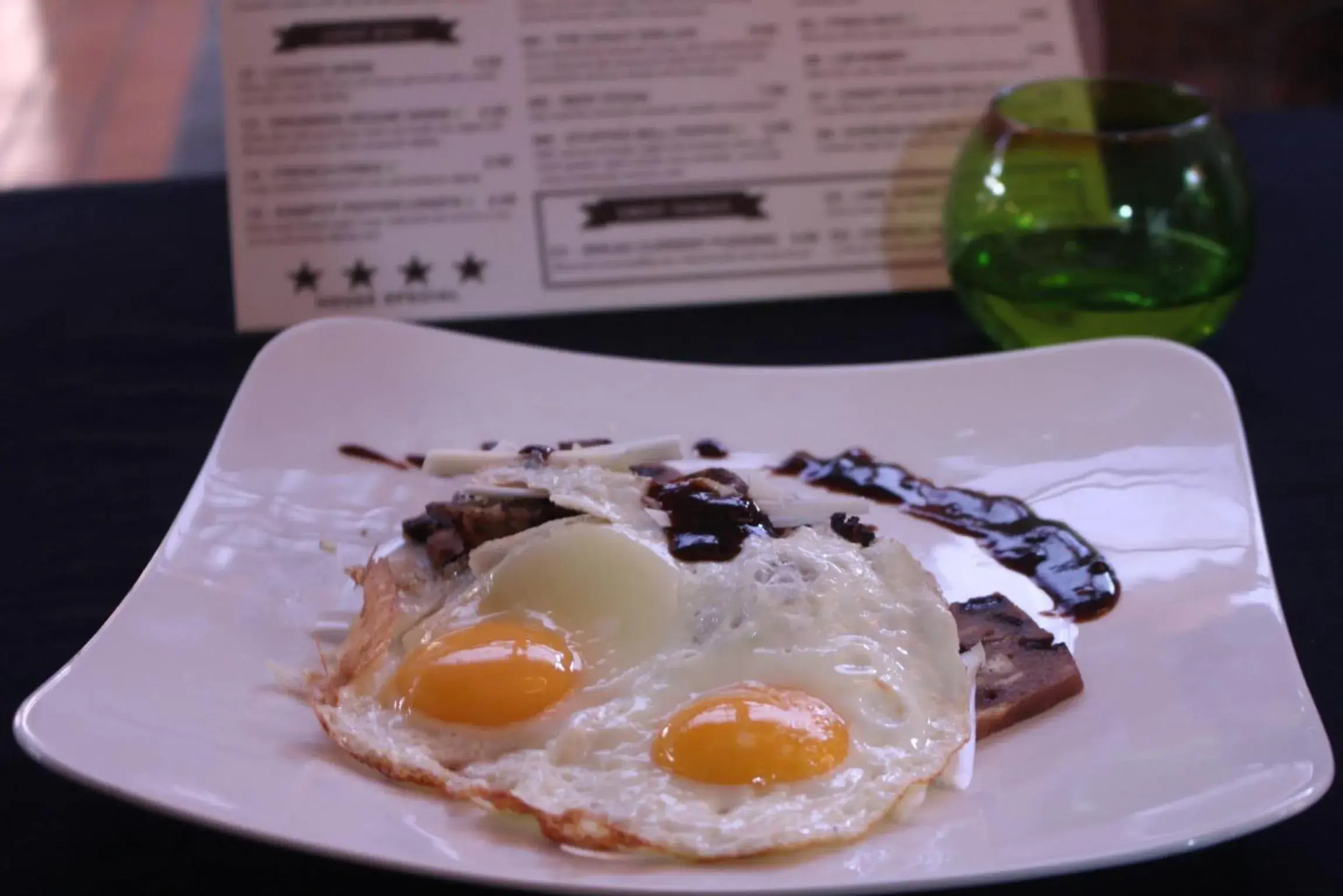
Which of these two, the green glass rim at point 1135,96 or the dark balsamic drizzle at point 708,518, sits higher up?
the green glass rim at point 1135,96

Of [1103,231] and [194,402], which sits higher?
[1103,231]

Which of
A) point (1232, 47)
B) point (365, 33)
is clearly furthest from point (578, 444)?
point (1232, 47)

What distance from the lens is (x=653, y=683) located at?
47.2 inches

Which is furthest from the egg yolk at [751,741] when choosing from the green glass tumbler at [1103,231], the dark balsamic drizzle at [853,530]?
the green glass tumbler at [1103,231]

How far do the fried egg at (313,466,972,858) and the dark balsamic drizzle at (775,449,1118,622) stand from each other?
6.7 inches

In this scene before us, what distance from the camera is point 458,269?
7.20 ft

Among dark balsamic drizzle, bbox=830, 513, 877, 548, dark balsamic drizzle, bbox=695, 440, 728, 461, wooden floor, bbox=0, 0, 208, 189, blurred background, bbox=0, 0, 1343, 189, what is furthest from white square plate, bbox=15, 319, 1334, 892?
blurred background, bbox=0, 0, 1343, 189

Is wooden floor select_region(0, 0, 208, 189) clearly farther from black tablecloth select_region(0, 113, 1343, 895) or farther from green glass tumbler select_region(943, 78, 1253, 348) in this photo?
green glass tumbler select_region(943, 78, 1253, 348)

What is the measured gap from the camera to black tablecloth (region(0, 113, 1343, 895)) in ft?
3.57

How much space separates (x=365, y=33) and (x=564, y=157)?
382 millimetres

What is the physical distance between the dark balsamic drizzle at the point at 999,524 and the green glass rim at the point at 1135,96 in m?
0.59

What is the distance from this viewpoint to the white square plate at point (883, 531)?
976 millimetres

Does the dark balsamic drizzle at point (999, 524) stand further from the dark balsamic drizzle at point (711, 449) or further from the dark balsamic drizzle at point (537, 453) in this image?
the dark balsamic drizzle at point (537, 453)

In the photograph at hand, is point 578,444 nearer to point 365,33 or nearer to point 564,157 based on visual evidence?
point 564,157
